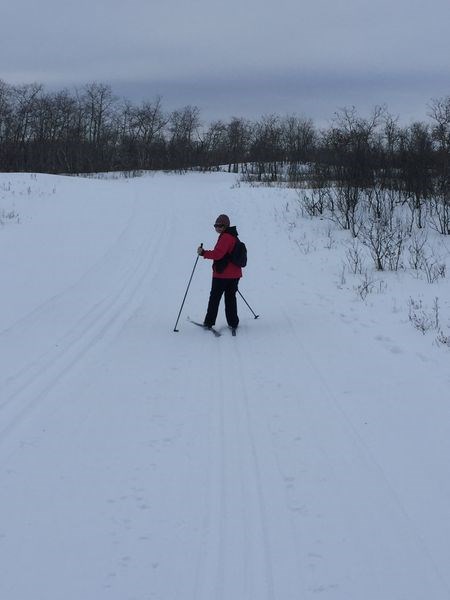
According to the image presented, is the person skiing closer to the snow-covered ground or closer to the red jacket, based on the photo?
the red jacket

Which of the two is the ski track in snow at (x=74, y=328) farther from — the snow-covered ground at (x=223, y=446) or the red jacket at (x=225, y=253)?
the red jacket at (x=225, y=253)

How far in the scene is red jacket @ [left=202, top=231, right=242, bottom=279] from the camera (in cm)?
816

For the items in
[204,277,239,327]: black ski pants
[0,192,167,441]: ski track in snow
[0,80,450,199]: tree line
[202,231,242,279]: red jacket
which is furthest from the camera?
[0,80,450,199]: tree line

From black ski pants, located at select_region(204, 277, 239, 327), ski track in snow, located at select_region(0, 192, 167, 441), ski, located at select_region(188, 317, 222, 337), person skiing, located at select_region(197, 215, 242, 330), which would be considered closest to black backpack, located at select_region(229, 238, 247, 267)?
person skiing, located at select_region(197, 215, 242, 330)

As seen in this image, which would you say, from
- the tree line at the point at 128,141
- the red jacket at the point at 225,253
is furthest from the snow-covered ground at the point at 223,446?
the tree line at the point at 128,141

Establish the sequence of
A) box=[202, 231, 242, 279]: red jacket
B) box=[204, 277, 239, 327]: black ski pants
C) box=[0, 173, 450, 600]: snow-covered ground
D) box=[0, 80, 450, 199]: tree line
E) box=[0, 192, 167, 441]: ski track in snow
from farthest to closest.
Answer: box=[0, 80, 450, 199]: tree line < box=[204, 277, 239, 327]: black ski pants < box=[202, 231, 242, 279]: red jacket < box=[0, 192, 167, 441]: ski track in snow < box=[0, 173, 450, 600]: snow-covered ground

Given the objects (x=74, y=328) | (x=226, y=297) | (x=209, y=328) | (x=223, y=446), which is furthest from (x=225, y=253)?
(x=223, y=446)

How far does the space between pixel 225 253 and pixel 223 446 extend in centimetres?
406

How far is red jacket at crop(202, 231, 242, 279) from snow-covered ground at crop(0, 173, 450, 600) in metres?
0.99

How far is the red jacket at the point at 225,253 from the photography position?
816cm

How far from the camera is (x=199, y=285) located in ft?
38.1

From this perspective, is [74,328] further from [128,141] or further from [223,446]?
[128,141]

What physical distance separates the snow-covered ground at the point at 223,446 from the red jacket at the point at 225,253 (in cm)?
99

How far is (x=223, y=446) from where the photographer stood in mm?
4711
